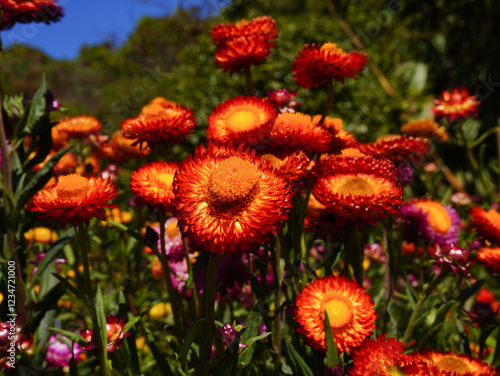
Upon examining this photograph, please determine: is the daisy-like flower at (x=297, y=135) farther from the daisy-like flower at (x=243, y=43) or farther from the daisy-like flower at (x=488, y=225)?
the daisy-like flower at (x=488, y=225)

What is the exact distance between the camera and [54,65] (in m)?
Answer: 21.6

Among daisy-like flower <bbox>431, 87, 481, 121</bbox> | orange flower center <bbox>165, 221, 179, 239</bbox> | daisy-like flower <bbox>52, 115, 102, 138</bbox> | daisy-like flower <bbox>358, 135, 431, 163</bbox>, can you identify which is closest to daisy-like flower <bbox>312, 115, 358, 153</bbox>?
daisy-like flower <bbox>358, 135, 431, 163</bbox>

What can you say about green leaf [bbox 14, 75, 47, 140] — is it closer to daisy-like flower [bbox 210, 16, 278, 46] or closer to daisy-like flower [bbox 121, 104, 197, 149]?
daisy-like flower [bbox 121, 104, 197, 149]

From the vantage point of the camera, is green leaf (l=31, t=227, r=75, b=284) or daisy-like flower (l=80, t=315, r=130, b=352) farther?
green leaf (l=31, t=227, r=75, b=284)

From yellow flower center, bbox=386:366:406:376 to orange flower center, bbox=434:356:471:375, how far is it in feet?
0.42

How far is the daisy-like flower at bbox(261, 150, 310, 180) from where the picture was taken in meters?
0.90

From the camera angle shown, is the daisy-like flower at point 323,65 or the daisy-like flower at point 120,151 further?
the daisy-like flower at point 120,151

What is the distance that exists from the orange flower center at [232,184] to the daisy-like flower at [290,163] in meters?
0.13

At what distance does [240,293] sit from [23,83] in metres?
18.8

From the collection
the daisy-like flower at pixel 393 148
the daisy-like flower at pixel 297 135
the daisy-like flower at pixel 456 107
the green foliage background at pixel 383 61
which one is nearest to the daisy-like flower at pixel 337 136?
the daisy-like flower at pixel 393 148

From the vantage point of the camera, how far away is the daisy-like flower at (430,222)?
137 cm

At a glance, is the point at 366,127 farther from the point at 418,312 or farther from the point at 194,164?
the point at 194,164

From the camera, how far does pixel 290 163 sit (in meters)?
0.91

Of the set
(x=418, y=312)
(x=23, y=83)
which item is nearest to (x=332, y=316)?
(x=418, y=312)
